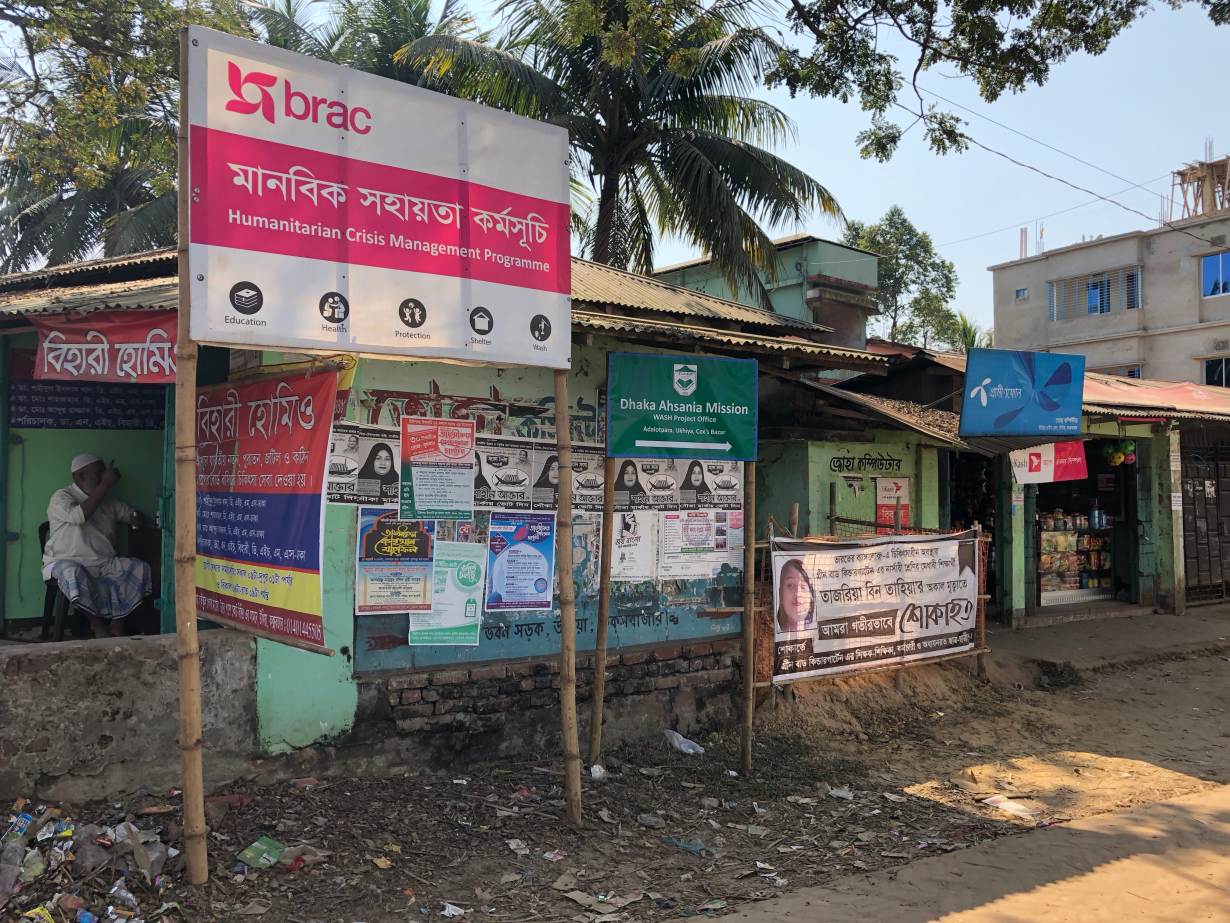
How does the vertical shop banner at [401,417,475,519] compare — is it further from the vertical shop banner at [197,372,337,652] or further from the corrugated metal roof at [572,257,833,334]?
the corrugated metal roof at [572,257,833,334]

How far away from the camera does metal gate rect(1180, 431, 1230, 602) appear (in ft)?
44.4

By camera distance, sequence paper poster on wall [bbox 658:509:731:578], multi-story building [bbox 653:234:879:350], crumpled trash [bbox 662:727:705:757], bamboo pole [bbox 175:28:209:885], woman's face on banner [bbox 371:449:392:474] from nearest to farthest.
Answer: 1. bamboo pole [bbox 175:28:209:885]
2. woman's face on banner [bbox 371:449:392:474]
3. crumpled trash [bbox 662:727:705:757]
4. paper poster on wall [bbox 658:509:731:578]
5. multi-story building [bbox 653:234:879:350]

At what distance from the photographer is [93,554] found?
19.8ft

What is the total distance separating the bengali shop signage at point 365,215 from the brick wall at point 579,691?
214cm

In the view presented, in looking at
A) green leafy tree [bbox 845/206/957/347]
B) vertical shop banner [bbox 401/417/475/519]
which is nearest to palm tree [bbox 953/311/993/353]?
green leafy tree [bbox 845/206/957/347]

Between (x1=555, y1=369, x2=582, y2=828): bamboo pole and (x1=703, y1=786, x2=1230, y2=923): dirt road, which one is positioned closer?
(x1=703, y1=786, x2=1230, y2=923): dirt road

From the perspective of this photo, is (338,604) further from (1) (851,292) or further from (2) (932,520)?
(1) (851,292)

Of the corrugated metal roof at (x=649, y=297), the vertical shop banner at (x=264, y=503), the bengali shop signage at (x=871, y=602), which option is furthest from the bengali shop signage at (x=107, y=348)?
the bengali shop signage at (x=871, y=602)

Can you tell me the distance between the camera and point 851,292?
16094 millimetres

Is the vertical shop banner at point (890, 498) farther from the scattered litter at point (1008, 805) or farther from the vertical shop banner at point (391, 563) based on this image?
the vertical shop banner at point (391, 563)

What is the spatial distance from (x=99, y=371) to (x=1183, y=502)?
562 inches

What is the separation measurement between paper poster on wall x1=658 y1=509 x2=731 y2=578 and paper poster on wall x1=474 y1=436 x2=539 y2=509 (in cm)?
115

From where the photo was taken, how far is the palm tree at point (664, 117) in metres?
12.2

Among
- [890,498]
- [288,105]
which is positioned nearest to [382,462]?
[288,105]
